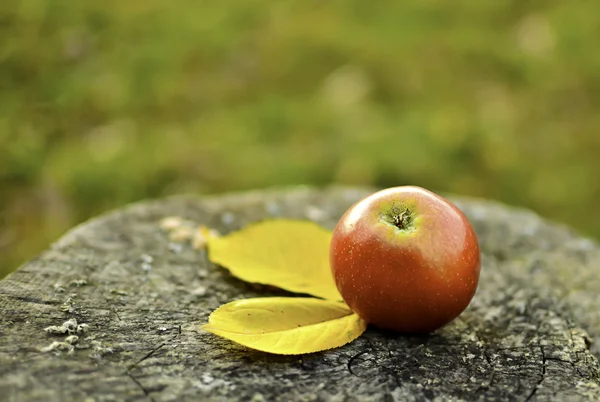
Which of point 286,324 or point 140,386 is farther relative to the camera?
point 286,324

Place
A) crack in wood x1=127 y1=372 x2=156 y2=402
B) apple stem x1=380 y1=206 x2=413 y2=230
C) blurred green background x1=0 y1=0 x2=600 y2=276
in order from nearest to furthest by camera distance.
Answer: crack in wood x1=127 y1=372 x2=156 y2=402 < apple stem x1=380 y1=206 x2=413 y2=230 < blurred green background x1=0 y1=0 x2=600 y2=276

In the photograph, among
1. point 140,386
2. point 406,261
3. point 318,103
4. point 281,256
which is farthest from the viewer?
point 318,103

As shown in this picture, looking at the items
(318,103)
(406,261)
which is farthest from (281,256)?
(318,103)

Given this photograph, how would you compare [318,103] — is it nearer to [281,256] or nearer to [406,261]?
[281,256]

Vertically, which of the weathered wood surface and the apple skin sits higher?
the apple skin

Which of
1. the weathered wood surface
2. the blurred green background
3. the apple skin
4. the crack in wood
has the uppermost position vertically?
the blurred green background

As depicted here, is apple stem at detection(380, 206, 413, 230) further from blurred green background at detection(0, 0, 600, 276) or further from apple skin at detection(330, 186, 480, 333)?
blurred green background at detection(0, 0, 600, 276)

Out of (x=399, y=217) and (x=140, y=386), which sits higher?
(x=399, y=217)

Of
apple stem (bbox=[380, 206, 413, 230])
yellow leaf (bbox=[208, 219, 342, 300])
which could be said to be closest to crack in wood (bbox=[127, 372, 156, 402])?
yellow leaf (bbox=[208, 219, 342, 300])
